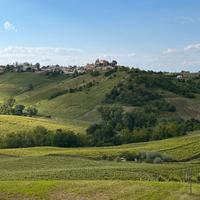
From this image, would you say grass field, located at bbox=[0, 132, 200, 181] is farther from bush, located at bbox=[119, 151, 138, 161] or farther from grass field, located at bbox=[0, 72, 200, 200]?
bush, located at bbox=[119, 151, 138, 161]

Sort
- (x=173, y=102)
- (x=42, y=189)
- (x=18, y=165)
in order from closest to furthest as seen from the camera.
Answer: (x=42, y=189), (x=18, y=165), (x=173, y=102)

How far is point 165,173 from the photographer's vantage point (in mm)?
56469

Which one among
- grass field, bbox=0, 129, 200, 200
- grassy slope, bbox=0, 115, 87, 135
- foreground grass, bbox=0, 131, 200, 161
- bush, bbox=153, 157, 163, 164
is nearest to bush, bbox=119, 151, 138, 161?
foreground grass, bbox=0, 131, 200, 161

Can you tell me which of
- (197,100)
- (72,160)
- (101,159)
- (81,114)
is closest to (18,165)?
(72,160)

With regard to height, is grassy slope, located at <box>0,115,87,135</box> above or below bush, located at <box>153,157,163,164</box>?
above

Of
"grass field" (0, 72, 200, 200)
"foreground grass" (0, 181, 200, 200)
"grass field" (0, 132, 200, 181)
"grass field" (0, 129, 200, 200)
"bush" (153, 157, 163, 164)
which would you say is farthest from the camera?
"bush" (153, 157, 163, 164)

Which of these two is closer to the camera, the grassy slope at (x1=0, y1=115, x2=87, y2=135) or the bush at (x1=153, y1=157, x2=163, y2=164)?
the bush at (x1=153, y1=157, x2=163, y2=164)

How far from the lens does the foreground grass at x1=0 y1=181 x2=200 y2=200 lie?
3669cm

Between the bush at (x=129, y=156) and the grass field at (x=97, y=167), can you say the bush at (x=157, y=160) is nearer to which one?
the grass field at (x=97, y=167)

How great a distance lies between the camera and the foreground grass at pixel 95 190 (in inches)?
1444

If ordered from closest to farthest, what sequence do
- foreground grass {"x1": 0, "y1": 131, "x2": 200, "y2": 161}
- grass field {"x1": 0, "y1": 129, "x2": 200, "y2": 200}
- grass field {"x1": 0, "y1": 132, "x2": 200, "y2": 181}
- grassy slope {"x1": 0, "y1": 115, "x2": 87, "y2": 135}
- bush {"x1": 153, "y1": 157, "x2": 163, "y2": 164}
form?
grass field {"x1": 0, "y1": 129, "x2": 200, "y2": 200} < grass field {"x1": 0, "y1": 132, "x2": 200, "y2": 181} < bush {"x1": 153, "y1": 157, "x2": 163, "y2": 164} < foreground grass {"x1": 0, "y1": 131, "x2": 200, "y2": 161} < grassy slope {"x1": 0, "y1": 115, "x2": 87, "y2": 135}

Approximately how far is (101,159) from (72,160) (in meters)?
8.33

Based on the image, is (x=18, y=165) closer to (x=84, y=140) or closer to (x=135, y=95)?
(x=84, y=140)

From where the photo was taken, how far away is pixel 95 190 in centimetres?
3925
